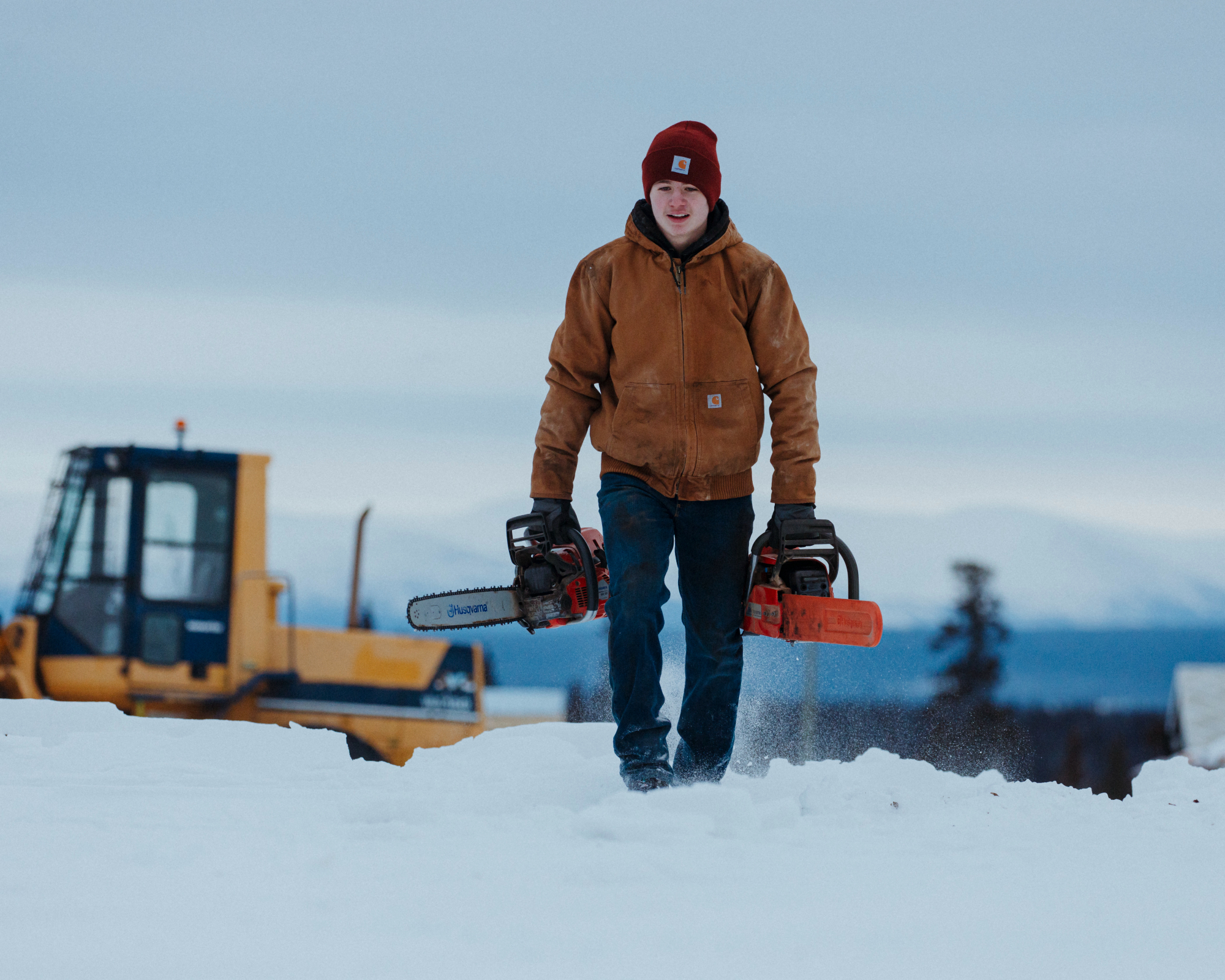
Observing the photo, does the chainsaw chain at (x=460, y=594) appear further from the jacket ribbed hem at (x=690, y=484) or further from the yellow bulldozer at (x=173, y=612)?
the yellow bulldozer at (x=173, y=612)

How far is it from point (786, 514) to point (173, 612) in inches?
255

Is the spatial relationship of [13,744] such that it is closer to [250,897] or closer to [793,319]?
[250,897]

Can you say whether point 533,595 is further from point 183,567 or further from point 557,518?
point 183,567

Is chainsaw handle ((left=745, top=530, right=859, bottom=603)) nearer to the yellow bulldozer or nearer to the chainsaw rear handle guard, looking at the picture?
the chainsaw rear handle guard

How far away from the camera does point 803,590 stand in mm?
3852

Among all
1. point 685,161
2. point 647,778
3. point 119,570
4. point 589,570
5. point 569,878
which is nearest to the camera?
point 569,878

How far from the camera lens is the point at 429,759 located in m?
4.52

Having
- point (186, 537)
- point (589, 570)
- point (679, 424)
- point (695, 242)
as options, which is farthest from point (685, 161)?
point (186, 537)

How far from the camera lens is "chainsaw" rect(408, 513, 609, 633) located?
3.92 metres

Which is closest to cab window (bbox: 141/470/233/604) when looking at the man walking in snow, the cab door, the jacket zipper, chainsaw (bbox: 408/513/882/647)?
the cab door

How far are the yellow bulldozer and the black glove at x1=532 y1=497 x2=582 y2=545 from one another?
5.86 metres

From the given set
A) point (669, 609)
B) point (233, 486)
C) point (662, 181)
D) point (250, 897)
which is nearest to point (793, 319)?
point (662, 181)

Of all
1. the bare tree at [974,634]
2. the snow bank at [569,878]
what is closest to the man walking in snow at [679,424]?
the snow bank at [569,878]

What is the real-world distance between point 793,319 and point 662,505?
2.33 ft
